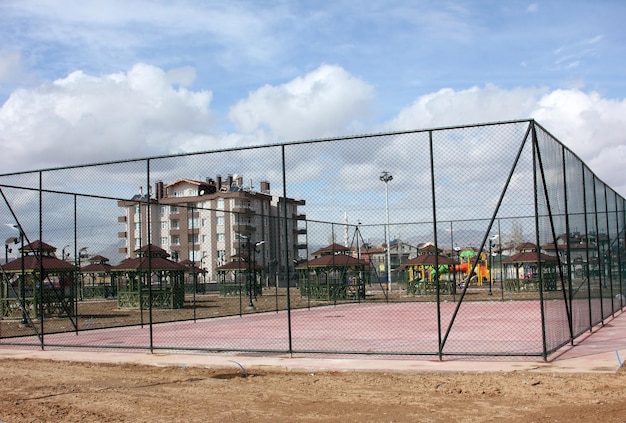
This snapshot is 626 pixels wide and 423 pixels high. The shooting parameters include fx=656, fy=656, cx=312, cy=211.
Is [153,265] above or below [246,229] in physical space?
below

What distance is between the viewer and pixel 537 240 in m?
8.41

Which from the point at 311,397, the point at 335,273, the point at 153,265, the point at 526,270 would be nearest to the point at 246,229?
the point at 335,273

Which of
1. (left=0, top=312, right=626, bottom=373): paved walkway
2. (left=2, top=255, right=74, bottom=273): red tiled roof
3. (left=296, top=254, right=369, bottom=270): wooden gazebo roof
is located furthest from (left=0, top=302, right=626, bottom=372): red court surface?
(left=296, top=254, right=369, bottom=270): wooden gazebo roof

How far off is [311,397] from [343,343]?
16.4ft

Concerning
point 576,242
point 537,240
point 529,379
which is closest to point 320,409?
point 529,379

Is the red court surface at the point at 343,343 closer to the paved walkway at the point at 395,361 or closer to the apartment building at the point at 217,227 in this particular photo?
the paved walkway at the point at 395,361

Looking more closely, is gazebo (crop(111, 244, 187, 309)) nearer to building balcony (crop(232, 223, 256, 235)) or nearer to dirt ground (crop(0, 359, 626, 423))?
building balcony (crop(232, 223, 256, 235))

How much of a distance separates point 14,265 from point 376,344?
13.6 metres

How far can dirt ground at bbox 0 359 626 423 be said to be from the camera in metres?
6.18

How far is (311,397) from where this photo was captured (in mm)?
7094

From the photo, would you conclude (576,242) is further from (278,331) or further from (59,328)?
(59,328)

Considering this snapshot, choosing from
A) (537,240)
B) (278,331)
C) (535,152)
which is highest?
(535,152)

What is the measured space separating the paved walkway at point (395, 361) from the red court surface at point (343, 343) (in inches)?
0.5

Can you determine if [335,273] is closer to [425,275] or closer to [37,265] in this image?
[425,275]
